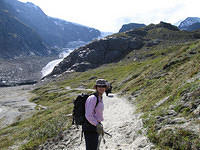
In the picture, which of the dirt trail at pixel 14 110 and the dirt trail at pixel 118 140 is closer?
the dirt trail at pixel 118 140

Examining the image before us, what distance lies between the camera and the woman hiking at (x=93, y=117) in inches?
275

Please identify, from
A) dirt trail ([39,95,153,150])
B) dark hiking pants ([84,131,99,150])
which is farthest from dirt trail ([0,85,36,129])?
dark hiking pants ([84,131,99,150])

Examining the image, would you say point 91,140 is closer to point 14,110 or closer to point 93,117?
point 93,117

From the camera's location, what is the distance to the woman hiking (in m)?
6.98

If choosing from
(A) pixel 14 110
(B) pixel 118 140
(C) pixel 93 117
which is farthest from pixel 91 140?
(A) pixel 14 110

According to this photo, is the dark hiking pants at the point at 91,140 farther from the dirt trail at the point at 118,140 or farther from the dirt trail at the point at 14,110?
the dirt trail at the point at 14,110

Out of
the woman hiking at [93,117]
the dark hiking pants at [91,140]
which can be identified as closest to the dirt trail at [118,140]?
the dark hiking pants at [91,140]

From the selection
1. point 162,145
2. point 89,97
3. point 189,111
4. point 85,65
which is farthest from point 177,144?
point 85,65

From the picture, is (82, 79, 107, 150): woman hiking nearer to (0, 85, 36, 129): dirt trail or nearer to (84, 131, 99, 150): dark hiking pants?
(84, 131, 99, 150): dark hiking pants

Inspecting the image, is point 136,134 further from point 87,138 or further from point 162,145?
point 87,138

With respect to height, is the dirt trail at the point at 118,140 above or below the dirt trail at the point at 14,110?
above

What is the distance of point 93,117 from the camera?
7027 mm

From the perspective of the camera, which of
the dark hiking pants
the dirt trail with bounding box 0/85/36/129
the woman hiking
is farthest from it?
the dirt trail with bounding box 0/85/36/129

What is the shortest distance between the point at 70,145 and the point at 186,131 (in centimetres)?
905
